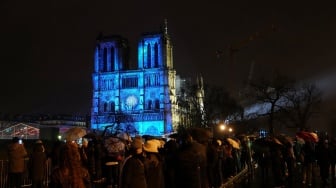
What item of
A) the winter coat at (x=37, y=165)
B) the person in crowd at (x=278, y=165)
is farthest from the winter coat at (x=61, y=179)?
the person in crowd at (x=278, y=165)

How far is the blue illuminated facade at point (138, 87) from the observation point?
351ft

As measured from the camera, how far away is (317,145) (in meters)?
19.4

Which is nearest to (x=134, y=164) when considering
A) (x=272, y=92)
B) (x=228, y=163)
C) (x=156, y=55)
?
(x=228, y=163)

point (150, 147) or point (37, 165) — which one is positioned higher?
point (150, 147)

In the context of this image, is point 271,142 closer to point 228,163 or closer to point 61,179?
point 228,163

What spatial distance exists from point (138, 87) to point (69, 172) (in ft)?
332

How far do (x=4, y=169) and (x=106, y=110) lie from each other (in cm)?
9371

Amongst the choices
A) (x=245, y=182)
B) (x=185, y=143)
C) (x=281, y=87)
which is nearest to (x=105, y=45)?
(x=281, y=87)

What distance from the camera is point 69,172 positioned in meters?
10.1

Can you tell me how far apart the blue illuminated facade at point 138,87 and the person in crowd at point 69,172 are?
308 feet

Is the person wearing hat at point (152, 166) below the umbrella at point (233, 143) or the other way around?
below

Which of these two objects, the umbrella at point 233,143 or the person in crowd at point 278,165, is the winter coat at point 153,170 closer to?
A: the person in crowd at point 278,165

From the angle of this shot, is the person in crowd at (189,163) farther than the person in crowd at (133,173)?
Yes

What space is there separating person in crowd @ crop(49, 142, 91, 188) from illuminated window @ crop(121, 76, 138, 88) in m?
102
